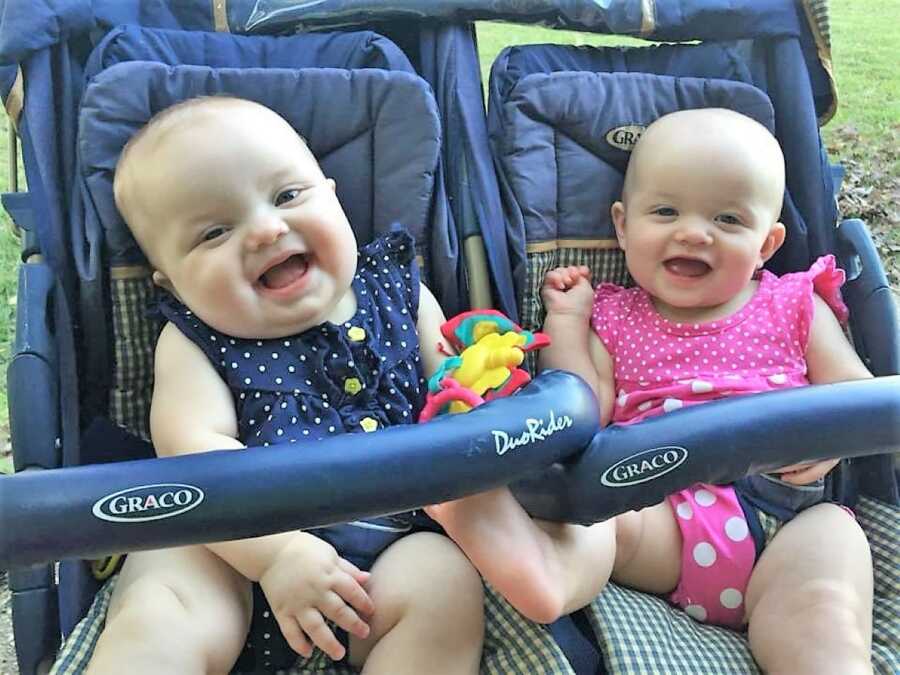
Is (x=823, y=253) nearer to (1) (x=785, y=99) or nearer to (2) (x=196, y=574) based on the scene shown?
(1) (x=785, y=99)

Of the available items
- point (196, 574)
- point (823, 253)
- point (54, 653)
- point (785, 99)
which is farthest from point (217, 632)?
point (785, 99)

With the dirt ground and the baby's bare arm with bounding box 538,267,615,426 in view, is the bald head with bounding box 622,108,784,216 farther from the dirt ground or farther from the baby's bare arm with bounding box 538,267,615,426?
the dirt ground

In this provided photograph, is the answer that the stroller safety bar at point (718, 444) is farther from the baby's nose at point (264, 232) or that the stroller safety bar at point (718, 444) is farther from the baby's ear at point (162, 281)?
the baby's ear at point (162, 281)

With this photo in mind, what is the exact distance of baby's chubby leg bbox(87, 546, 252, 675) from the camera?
2.79 feet

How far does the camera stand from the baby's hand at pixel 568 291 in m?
1.28

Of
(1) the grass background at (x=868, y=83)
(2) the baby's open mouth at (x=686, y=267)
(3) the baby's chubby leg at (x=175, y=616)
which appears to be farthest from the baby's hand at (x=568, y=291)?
(1) the grass background at (x=868, y=83)

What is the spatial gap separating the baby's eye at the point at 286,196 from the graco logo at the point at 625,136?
0.45 meters

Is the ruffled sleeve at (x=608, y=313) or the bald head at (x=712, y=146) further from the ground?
the bald head at (x=712, y=146)

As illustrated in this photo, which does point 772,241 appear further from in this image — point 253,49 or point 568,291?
point 253,49

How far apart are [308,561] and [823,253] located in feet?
2.67

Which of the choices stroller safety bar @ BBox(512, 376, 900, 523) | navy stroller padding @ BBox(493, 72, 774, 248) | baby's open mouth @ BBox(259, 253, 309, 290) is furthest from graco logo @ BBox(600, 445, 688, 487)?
navy stroller padding @ BBox(493, 72, 774, 248)

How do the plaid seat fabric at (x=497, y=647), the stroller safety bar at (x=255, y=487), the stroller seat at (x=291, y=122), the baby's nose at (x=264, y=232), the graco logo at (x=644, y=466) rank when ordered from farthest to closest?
the stroller seat at (x=291, y=122), the baby's nose at (x=264, y=232), the plaid seat fabric at (x=497, y=647), the graco logo at (x=644, y=466), the stroller safety bar at (x=255, y=487)

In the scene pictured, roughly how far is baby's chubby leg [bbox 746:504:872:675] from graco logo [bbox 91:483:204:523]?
23.3 inches

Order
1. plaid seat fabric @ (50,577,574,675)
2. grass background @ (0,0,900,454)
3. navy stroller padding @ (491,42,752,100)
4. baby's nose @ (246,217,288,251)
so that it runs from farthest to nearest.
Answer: grass background @ (0,0,900,454) < navy stroller padding @ (491,42,752,100) < baby's nose @ (246,217,288,251) < plaid seat fabric @ (50,577,574,675)
